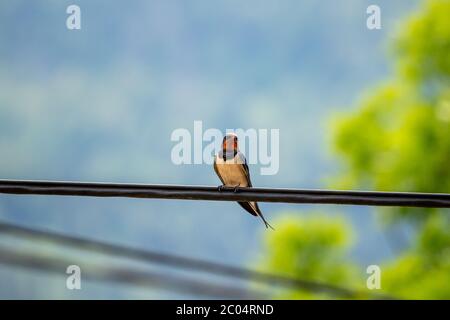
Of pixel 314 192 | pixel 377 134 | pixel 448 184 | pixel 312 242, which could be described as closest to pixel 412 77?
pixel 377 134

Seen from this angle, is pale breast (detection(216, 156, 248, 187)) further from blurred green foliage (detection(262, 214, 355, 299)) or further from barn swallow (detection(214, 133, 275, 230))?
blurred green foliage (detection(262, 214, 355, 299))

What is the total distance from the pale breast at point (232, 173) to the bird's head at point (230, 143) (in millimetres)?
69

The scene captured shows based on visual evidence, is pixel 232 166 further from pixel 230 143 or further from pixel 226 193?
pixel 226 193

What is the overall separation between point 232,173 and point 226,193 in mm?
1253

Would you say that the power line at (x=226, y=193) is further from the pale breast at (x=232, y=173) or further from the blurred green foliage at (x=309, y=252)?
the blurred green foliage at (x=309, y=252)

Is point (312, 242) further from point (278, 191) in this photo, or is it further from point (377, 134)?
point (278, 191)

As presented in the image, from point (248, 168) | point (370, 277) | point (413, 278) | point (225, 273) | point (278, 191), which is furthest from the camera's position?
point (370, 277)

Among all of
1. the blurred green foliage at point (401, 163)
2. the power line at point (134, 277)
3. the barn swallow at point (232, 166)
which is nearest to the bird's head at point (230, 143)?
the barn swallow at point (232, 166)

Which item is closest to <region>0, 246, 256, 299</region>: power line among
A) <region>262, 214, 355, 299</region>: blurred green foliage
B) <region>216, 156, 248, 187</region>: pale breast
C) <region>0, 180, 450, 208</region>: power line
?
<region>216, 156, 248, 187</region>: pale breast

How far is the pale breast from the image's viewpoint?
4.29 meters

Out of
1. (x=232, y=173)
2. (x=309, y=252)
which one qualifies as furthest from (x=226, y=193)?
(x=309, y=252)

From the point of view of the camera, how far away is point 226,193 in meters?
3.05

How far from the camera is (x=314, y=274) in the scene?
10.6 metres

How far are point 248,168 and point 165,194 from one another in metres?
1.33
